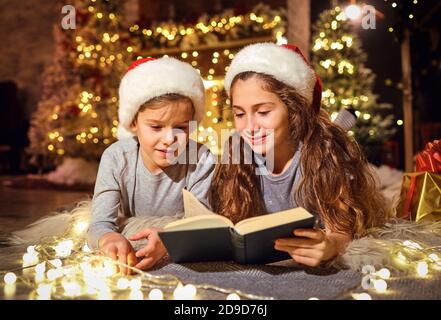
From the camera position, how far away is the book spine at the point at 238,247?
40.5 inches

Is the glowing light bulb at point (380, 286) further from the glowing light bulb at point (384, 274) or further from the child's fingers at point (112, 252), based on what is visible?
the child's fingers at point (112, 252)

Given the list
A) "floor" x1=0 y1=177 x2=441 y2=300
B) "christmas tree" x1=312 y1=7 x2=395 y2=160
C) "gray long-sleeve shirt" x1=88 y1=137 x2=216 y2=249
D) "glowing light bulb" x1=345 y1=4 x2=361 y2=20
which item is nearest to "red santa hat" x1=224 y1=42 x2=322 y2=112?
"gray long-sleeve shirt" x1=88 y1=137 x2=216 y2=249

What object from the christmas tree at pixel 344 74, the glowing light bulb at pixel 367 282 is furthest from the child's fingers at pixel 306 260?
the christmas tree at pixel 344 74

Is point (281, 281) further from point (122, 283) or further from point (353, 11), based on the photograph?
point (353, 11)

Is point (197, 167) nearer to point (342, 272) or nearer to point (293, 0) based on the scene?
point (342, 272)

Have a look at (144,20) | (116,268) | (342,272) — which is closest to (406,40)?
(144,20)

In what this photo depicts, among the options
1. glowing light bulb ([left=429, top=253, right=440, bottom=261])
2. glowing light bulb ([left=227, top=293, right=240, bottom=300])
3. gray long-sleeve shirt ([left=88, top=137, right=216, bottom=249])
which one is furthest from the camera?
gray long-sleeve shirt ([left=88, top=137, right=216, bottom=249])

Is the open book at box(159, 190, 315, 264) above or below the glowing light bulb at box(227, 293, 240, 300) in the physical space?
above

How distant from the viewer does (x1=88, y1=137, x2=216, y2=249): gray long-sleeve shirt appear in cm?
150

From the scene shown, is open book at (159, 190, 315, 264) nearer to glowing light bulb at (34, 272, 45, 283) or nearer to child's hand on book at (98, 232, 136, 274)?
child's hand on book at (98, 232, 136, 274)

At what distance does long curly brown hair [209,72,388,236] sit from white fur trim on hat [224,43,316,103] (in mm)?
20

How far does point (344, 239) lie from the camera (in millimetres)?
1306

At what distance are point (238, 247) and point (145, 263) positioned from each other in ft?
0.88

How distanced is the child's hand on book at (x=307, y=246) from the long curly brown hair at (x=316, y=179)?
0.27m
